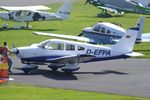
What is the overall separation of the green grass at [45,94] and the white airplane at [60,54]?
4551mm

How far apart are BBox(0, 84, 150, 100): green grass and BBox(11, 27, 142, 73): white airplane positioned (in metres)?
4.55

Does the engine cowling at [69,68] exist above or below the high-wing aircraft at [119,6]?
above

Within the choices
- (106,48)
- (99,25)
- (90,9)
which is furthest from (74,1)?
(106,48)

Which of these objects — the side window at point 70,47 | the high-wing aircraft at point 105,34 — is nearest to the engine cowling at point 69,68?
the side window at point 70,47

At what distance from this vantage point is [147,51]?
37.1 meters

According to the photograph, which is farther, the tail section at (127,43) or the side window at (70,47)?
the tail section at (127,43)

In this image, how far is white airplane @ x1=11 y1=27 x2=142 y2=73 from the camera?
2747 centimetres

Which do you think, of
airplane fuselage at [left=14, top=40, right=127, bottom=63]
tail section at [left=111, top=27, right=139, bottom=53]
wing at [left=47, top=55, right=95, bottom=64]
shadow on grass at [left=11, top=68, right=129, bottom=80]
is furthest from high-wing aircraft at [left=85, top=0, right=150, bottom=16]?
wing at [left=47, top=55, right=95, bottom=64]

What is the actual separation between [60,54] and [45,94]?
6.81 meters

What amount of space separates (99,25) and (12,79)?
47.6ft

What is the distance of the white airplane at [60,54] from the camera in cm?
2747

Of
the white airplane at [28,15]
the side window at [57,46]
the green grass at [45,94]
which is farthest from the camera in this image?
the white airplane at [28,15]

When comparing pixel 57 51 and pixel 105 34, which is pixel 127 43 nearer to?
pixel 57 51

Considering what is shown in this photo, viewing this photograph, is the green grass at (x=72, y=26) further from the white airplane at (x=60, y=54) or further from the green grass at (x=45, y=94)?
the green grass at (x=45, y=94)
